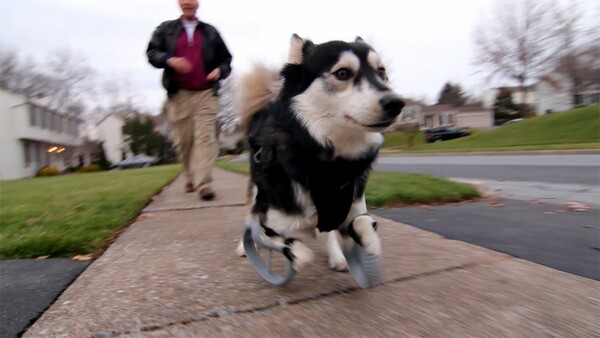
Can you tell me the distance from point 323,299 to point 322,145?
0.77m

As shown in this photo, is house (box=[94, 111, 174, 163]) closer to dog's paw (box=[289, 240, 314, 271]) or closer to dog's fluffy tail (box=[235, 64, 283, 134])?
dog's fluffy tail (box=[235, 64, 283, 134])

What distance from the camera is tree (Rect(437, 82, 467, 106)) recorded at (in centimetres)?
8550

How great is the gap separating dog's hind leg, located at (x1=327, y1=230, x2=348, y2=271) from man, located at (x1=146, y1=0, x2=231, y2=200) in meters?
2.59

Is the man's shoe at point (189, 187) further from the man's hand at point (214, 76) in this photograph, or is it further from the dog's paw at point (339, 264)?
the dog's paw at point (339, 264)

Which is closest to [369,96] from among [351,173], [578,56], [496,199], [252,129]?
[351,173]

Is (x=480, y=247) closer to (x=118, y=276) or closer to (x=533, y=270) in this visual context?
(x=533, y=270)

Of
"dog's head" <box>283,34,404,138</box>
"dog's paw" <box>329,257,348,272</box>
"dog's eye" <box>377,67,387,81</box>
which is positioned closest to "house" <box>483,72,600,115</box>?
"dog's eye" <box>377,67,387,81</box>

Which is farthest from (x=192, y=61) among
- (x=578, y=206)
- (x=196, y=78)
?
(x=578, y=206)

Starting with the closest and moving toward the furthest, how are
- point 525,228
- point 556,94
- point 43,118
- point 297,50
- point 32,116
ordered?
point 297,50
point 525,228
point 32,116
point 43,118
point 556,94

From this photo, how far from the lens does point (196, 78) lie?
4980 millimetres

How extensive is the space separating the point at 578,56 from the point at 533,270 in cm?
4864

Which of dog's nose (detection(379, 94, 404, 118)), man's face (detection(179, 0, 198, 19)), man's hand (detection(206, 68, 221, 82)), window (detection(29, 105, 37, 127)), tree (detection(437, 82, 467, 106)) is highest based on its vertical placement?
tree (detection(437, 82, 467, 106))

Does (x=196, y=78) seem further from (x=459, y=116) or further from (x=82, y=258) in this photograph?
(x=459, y=116)

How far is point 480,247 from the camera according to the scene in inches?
122
